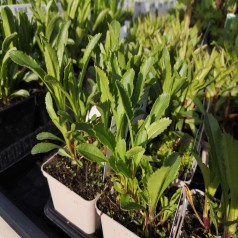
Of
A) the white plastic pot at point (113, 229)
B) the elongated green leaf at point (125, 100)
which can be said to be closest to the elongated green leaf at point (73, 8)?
the elongated green leaf at point (125, 100)

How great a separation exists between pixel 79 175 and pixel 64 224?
Answer: 17cm

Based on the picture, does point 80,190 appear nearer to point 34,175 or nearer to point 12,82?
point 34,175

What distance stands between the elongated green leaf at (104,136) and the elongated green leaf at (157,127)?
97 millimetres

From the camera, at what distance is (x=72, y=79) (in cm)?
80

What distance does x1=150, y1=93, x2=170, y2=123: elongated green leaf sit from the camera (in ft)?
2.28

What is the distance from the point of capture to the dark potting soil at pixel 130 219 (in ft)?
2.25

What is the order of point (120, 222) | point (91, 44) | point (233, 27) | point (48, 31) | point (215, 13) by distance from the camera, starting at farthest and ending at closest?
1. point (215, 13)
2. point (233, 27)
3. point (48, 31)
4. point (91, 44)
5. point (120, 222)

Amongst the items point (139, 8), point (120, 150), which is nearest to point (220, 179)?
point (120, 150)

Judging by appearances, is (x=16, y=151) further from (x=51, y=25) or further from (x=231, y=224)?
(x=231, y=224)

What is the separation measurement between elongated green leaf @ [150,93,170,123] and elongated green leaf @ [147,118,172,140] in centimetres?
4

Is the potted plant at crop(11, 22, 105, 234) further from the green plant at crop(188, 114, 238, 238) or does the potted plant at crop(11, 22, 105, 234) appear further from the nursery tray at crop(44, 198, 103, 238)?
the green plant at crop(188, 114, 238, 238)

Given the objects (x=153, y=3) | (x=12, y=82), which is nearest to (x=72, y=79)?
(x=12, y=82)

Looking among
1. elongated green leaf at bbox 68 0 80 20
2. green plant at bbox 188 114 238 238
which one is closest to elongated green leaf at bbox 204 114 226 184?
green plant at bbox 188 114 238 238

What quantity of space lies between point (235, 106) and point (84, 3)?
3.00 ft
